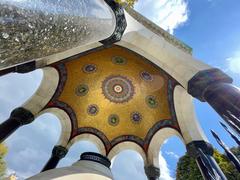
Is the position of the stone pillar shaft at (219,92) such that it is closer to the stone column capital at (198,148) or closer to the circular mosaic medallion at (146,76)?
the stone column capital at (198,148)

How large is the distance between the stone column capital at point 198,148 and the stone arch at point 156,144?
166 cm

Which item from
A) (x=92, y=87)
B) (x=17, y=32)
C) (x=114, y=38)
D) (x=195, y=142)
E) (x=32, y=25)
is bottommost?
(x=17, y=32)

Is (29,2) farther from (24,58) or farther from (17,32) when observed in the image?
(24,58)

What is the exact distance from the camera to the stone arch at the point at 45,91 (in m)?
7.85

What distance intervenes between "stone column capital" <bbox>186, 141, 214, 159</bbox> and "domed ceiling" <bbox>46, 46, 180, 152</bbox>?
1.16 meters

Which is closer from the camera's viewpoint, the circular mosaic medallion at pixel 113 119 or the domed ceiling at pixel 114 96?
the domed ceiling at pixel 114 96

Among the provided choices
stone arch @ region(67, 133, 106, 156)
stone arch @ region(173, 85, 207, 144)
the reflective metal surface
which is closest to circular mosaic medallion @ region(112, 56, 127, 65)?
stone arch @ region(173, 85, 207, 144)

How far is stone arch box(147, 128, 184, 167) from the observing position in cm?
866

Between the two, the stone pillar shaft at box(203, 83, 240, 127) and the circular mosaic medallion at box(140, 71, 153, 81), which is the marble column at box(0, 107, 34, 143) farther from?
the stone pillar shaft at box(203, 83, 240, 127)

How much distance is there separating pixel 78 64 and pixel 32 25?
7.03 meters

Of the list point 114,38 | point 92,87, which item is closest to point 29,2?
point 114,38

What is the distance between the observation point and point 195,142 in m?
6.79

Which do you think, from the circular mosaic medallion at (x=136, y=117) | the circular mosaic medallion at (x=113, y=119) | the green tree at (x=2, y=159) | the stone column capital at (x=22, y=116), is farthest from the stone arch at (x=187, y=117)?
the green tree at (x=2, y=159)

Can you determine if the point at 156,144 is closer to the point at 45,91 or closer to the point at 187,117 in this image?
the point at 187,117
